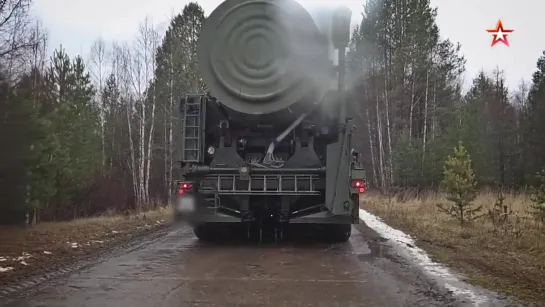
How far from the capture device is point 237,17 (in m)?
9.81

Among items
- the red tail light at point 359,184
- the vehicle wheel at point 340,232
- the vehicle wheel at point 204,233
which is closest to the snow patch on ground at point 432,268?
the vehicle wheel at point 340,232

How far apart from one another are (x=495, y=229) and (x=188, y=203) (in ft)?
22.8

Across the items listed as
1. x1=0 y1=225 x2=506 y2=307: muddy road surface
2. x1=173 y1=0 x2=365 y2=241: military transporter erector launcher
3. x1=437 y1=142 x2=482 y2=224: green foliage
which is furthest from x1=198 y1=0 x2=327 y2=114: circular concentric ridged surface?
x1=437 y1=142 x2=482 y2=224: green foliage

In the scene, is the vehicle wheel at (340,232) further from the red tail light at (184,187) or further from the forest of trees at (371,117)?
the forest of trees at (371,117)

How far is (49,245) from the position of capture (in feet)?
31.2

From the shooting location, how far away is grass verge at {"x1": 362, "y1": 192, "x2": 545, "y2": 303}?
697 cm

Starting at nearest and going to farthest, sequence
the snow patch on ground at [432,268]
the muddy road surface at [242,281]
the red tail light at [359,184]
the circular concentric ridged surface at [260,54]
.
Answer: the muddy road surface at [242,281]
the snow patch on ground at [432,268]
the circular concentric ridged surface at [260,54]
the red tail light at [359,184]

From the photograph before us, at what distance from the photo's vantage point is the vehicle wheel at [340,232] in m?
10.8

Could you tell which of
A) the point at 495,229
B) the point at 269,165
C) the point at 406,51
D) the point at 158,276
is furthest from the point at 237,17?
the point at 406,51

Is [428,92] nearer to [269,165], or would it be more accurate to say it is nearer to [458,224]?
[458,224]

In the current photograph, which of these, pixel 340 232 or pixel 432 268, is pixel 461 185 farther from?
pixel 432 268

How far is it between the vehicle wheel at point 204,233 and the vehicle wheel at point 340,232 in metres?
2.38

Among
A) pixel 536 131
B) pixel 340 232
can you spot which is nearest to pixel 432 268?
pixel 340 232

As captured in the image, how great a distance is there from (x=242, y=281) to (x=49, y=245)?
14.3 ft
